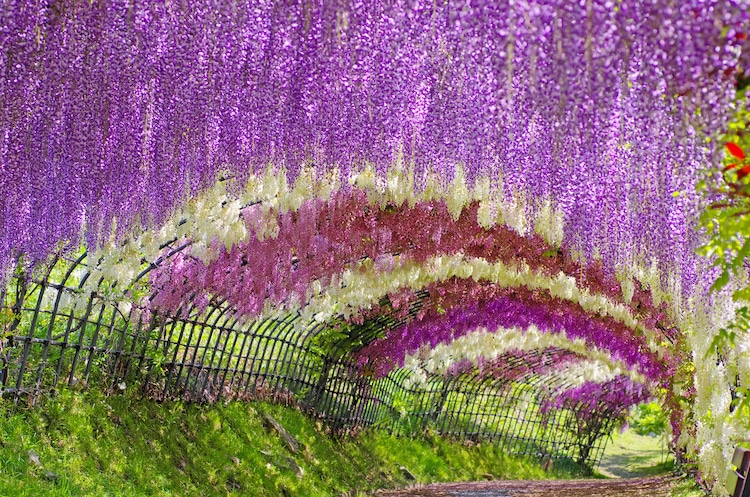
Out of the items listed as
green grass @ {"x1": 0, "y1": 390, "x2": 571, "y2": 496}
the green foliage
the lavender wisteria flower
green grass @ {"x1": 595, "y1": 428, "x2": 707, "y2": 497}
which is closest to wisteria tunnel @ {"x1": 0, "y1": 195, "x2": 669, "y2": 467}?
green grass @ {"x1": 0, "y1": 390, "x2": 571, "y2": 496}

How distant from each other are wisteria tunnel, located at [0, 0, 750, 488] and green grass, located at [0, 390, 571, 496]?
0.33 meters

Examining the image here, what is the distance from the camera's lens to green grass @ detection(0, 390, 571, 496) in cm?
806

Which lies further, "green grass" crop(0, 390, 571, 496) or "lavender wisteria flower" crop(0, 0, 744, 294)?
"green grass" crop(0, 390, 571, 496)

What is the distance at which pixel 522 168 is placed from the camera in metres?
6.32

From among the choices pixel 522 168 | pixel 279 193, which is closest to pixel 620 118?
pixel 522 168

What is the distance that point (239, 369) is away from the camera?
1412 centimetres

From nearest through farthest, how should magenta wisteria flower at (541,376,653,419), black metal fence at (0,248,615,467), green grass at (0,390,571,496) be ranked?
green grass at (0,390,571,496), black metal fence at (0,248,615,467), magenta wisteria flower at (541,376,653,419)

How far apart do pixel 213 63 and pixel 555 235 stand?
400 centimetres

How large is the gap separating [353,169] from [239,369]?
7.72 meters

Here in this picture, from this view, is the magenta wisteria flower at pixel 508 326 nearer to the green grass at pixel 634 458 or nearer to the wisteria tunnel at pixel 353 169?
the wisteria tunnel at pixel 353 169

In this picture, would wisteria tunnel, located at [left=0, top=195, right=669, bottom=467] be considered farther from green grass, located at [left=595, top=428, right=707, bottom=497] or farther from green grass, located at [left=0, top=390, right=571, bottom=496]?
green grass, located at [left=595, top=428, right=707, bottom=497]

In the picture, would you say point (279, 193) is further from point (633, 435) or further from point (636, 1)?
point (633, 435)

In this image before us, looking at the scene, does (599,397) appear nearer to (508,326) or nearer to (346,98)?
(508,326)

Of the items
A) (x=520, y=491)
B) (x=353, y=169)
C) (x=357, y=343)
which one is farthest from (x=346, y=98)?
(x=520, y=491)
